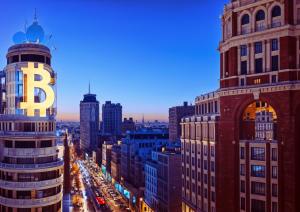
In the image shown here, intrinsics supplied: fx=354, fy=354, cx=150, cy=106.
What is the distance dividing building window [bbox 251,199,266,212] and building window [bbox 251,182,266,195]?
56.3 inches

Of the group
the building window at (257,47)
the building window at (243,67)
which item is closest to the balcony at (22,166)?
the building window at (243,67)

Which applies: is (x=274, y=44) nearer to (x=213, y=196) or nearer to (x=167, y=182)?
(x=213, y=196)

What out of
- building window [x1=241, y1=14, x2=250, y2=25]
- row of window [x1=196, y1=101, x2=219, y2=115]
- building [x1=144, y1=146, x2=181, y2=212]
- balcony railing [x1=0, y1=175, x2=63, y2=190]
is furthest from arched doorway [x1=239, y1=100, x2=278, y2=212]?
building [x1=144, y1=146, x2=181, y2=212]

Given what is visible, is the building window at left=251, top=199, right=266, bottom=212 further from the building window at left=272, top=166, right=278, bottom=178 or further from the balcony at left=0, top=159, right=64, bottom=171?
the balcony at left=0, top=159, right=64, bottom=171

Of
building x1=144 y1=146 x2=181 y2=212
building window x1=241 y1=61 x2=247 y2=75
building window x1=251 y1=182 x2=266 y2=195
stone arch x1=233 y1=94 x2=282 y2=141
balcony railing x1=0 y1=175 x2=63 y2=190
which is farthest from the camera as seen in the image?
building x1=144 y1=146 x2=181 y2=212

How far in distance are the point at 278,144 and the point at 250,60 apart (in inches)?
565

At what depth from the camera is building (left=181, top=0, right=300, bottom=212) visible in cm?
5316

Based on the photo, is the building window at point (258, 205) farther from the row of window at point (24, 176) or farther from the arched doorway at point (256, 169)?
the row of window at point (24, 176)

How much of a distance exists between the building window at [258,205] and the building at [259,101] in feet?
0.50

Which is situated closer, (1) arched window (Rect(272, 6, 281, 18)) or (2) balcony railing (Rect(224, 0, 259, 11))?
(1) arched window (Rect(272, 6, 281, 18))

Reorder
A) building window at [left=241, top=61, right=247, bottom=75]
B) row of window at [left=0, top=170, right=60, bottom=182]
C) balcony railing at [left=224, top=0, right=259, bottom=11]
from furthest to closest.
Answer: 1. row of window at [left=0, top=170, right=60, bottom=182]
2. building window at [left=241, top=61, right=247, bottom=75]
3. balcony railing at [left=224, top=0, right=259, bottom=11]

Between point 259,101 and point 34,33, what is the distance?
159ft

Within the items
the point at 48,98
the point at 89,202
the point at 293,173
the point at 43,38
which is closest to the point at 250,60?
the point at 293,173

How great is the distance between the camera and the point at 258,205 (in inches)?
2250
